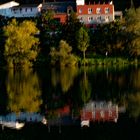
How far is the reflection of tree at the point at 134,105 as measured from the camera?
2989 cm

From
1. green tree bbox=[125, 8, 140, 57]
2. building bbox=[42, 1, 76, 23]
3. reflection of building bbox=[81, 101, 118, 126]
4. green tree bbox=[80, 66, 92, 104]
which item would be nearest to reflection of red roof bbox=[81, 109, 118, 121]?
reflection of building bbox=[81, 101, 118, 126]

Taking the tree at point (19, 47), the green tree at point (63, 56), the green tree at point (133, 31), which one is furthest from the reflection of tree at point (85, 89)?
the green tree at point (133, 31)

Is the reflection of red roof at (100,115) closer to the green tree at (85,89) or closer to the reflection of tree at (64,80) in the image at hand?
the green tree at (85,89)

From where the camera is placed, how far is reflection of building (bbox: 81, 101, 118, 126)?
29538mm

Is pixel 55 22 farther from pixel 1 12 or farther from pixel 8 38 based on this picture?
pixel 1 12

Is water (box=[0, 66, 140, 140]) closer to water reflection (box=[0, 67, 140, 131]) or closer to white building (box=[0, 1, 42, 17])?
water reflection (box=[0, 67, 140, 131])

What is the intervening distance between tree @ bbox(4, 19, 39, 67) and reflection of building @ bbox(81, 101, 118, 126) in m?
37.1

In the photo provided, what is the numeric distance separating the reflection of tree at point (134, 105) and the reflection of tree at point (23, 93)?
5.51 metres

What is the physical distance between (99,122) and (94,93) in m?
11.6

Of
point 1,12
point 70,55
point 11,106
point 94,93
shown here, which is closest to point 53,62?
point 70,55

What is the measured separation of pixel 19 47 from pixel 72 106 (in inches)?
1526

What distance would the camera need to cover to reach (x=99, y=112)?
32.0 m

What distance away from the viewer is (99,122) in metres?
28.6

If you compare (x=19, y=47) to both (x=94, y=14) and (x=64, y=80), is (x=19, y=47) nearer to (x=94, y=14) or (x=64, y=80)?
(x=94, y=14)
